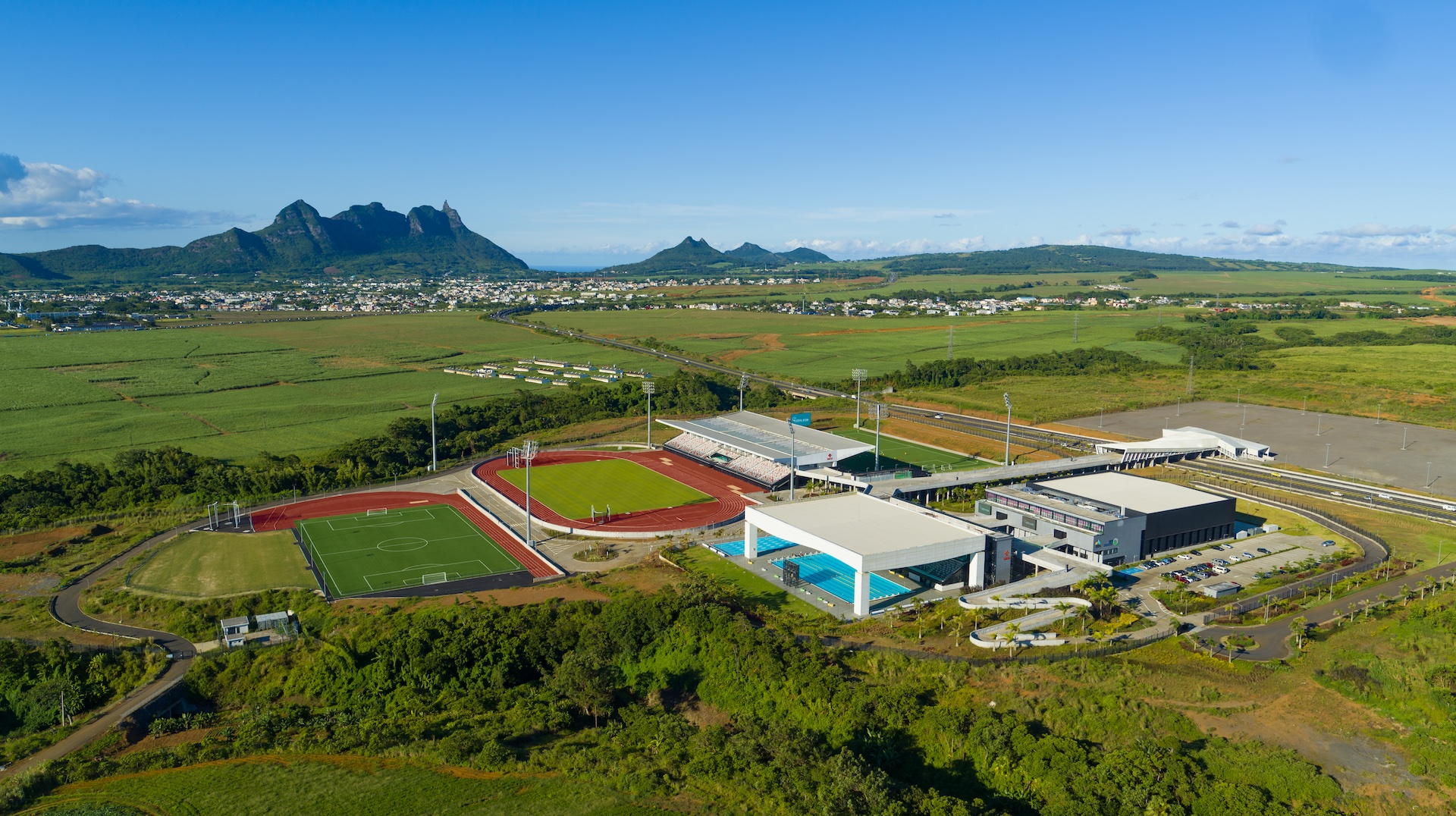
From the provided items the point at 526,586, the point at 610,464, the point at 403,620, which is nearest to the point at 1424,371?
the point at 610,464

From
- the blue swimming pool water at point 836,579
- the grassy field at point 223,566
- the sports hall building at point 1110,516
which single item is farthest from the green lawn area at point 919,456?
the grassy field at point 223,566

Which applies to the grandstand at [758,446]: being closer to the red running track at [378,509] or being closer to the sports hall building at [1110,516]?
the sports hall building at [1110,516]

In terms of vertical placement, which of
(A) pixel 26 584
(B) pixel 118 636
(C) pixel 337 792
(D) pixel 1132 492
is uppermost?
(D) pixel 1132 492

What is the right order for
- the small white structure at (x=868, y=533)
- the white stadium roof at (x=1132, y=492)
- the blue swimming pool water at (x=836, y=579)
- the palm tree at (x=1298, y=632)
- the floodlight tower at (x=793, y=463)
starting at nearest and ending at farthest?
the palm tree at (x=1298, y=632)
the small white structure at (x=868, y=533)
the blue swimming pool water at (x=836, y=579)
the white stadium roof at (x=1132, y=492)
the floodlight tower at (x=793, y=463)

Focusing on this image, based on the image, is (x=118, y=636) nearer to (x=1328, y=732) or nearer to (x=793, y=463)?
(x=793, y=463)

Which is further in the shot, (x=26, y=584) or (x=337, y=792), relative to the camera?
(x=26, y=584)

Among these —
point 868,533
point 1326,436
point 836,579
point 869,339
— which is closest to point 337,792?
point 836,579

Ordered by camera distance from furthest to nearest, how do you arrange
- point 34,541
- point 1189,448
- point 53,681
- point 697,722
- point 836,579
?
1. point 1189,448
2. point 34,541
3. point 836,579
4. point 53,681
5. point 697,722
